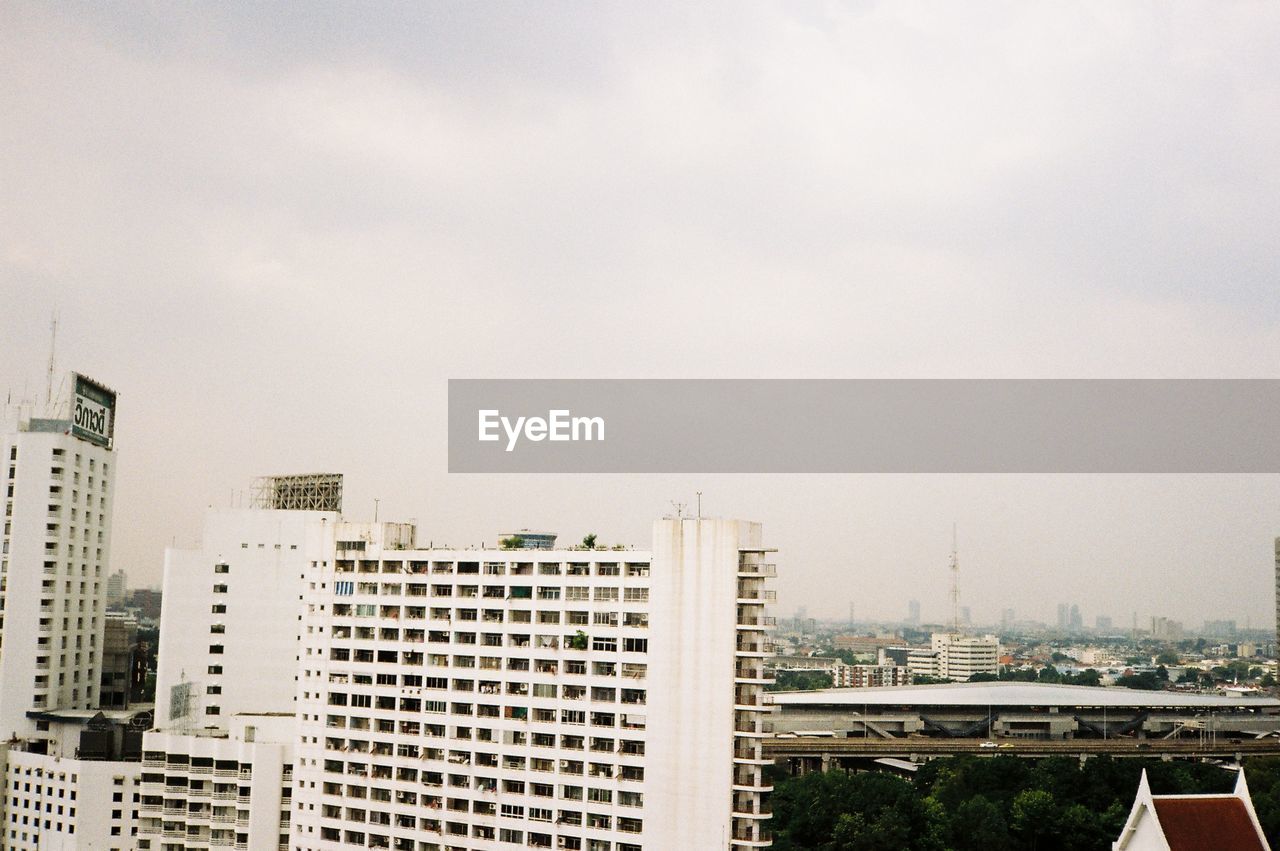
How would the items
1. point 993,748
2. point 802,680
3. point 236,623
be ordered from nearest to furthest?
point 236,623, point 993,748, point 802,680

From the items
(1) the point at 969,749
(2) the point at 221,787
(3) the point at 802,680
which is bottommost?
(3) the point at 802,680

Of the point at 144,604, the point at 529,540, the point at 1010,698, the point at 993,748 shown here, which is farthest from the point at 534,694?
the point at 144,604

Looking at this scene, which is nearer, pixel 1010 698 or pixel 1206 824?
pixel 1206 824

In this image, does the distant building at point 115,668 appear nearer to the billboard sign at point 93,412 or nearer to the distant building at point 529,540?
the billboard sign at point 93,412

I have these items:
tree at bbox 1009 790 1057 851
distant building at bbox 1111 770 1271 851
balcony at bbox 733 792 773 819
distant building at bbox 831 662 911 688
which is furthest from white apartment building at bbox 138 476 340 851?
distant building at bbox 831 662 911 688

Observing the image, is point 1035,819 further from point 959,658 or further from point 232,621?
point 959,658

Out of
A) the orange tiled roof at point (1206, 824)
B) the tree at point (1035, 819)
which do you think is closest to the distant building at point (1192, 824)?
the orange tiled roof at point (1206, 824)

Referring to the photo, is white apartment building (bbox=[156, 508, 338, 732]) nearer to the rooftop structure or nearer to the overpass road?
the rooftop structure

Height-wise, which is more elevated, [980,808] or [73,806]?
[73,806]
